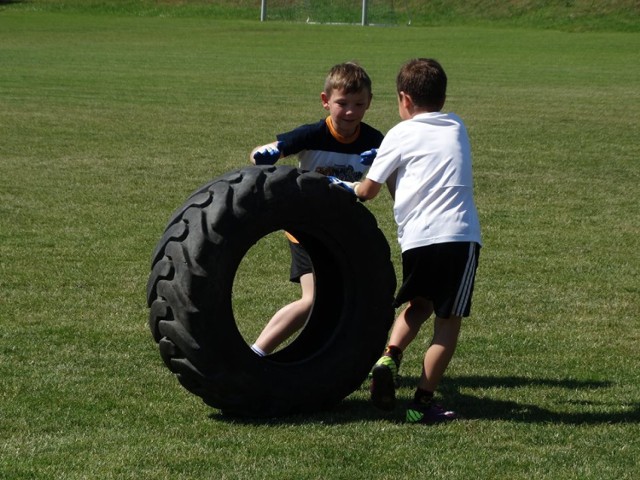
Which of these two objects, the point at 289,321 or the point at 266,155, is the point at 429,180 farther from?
the point at 289,321

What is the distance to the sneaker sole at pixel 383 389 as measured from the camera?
5.25 m

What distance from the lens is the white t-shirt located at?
17.4 ft

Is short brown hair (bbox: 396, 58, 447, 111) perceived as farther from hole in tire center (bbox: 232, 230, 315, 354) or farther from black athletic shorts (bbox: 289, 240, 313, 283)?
hole in tire center (bbox: 232, 230, 315, 354)

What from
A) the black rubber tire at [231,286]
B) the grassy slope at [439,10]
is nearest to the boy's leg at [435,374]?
the black rubber tire at [231,286]

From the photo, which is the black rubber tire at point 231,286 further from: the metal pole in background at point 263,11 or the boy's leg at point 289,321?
the metal pole in background at point 263,11

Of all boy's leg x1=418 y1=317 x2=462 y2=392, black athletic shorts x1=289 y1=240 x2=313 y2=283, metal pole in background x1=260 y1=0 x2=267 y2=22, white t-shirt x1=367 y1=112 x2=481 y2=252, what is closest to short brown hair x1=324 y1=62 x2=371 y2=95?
white t-shirt x1=367 y1=112 x2=481 y2=252

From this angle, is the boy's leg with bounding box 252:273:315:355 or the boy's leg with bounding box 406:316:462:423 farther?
the boy's leg with bounding box 252:273:315:355

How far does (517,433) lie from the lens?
514 cm

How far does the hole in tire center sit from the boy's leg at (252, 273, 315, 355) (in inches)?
3.3

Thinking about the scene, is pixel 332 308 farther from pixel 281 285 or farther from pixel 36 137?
pixel 36 137

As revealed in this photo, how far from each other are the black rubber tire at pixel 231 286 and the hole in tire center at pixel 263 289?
573mm

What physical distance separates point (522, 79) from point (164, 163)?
15477mm

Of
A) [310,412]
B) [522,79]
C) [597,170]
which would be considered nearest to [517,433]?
[310,412]

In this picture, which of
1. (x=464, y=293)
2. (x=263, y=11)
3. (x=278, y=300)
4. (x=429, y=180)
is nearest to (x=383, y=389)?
(x=464, y=293)
